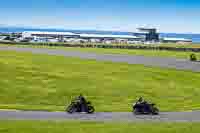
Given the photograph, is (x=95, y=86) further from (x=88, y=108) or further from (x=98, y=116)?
(x=98, y=116)

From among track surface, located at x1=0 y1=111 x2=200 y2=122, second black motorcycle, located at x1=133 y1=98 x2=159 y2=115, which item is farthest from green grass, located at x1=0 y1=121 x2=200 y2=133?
second black motorcycle, located at x1=133 y1=98 x2=159 y2=115

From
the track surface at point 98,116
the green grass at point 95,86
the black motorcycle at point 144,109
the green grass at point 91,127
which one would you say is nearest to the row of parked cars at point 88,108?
the black motorcycle at point 144,109

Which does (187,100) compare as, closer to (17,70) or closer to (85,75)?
(85,75)

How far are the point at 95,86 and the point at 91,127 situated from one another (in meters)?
15.7

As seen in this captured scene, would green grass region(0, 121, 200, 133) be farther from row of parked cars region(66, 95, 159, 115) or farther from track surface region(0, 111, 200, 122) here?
row of parked cars region(66, 95, 159, 115)

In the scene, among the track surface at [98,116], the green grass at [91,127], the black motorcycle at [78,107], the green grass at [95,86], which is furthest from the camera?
the green grass at [95,86]

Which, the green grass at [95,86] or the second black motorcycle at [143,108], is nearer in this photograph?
the second black motorcycle at [143,108]

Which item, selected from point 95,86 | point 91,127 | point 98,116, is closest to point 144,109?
point 98,116

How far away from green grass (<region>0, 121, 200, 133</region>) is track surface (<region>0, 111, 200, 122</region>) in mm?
1536

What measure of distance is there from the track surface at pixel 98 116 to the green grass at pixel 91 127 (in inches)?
60.5

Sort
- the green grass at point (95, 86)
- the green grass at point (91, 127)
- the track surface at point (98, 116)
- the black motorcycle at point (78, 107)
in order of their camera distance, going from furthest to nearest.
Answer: the green grass at point (95, 86)
the black motorcycle at point (78, 107)
the track surface at point (98, 116)
the green grass at point (91, 127)

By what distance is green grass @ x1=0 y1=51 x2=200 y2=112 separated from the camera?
1147 inches

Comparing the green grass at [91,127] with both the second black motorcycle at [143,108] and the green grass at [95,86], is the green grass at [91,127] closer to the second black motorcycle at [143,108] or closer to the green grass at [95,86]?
the second black motorcycle at [143,108]

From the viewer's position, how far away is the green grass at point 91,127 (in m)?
17.9
